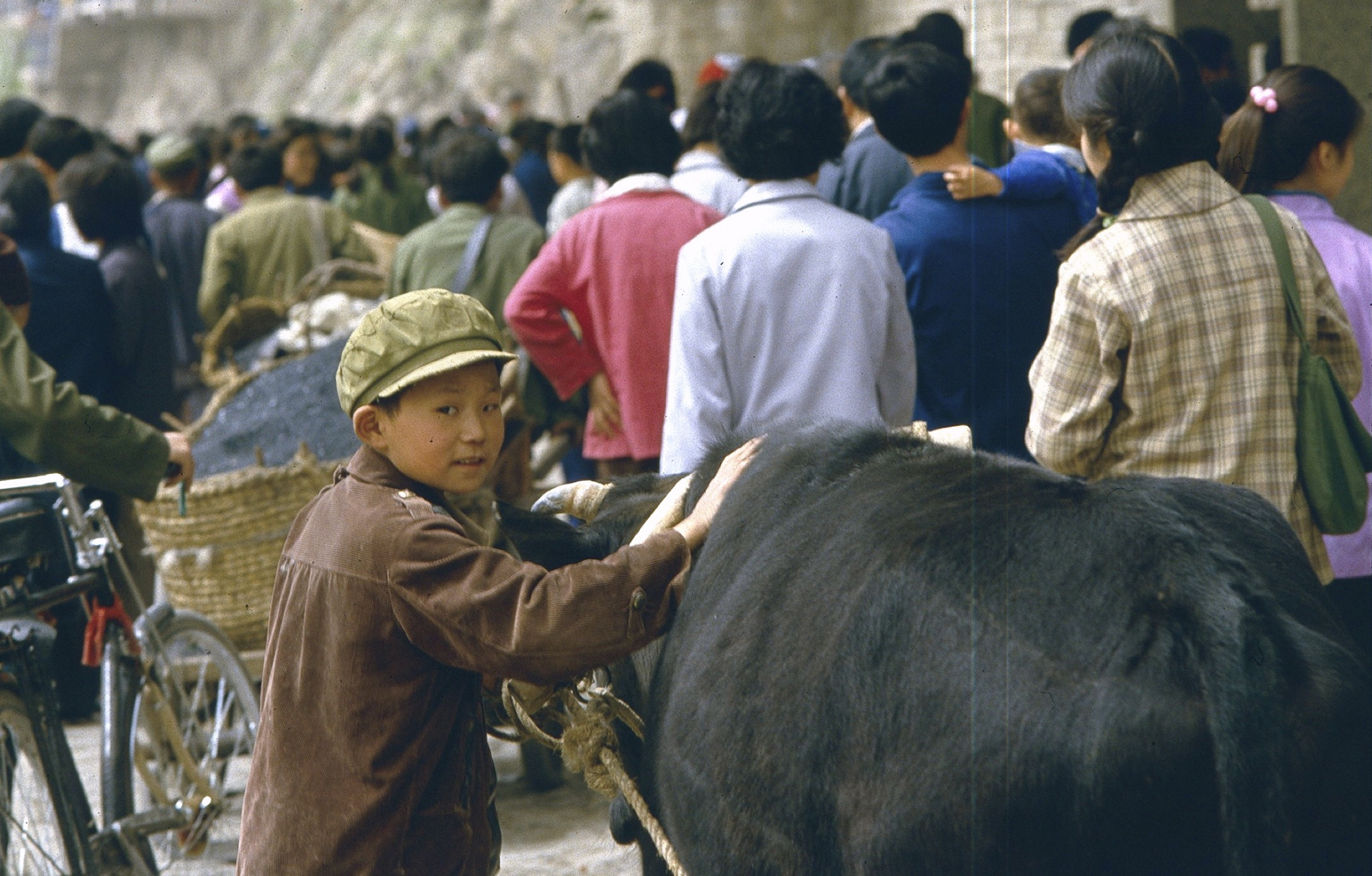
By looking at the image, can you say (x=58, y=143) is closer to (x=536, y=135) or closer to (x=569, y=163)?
(x=569, y=163)

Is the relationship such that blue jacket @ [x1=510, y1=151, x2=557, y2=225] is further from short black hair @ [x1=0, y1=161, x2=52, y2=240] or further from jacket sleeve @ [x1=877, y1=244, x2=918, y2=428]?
jacket sleeve @ [x1=877, y1=244, x2=918, y2=428]

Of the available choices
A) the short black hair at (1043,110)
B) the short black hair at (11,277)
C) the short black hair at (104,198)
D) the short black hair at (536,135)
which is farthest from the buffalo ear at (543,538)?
the short black hair at (536,135)

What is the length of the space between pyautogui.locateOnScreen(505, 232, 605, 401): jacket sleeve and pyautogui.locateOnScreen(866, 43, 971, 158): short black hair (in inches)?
45.6

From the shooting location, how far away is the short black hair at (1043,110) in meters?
5.16

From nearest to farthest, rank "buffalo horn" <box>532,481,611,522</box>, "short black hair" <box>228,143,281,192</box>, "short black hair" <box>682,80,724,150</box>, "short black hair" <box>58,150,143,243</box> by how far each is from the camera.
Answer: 1. "buffalo horn" <box>532,481,611,522</box>
2. "short black hair" <box>58,150,143,243</box>
3. "short black hair" <box>682,80,724,150</box>
4. "short black hair" <box>228,143,281,192</box>

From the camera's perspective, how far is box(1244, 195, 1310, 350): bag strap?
2920 millimetres

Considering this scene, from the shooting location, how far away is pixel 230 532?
183 inches

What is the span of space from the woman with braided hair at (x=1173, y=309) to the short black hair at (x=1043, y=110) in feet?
7.19

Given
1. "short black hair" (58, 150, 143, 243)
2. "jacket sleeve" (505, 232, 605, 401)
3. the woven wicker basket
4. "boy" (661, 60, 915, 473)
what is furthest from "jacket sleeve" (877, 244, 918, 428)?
"short black hair" (58, 150, 143, 243)

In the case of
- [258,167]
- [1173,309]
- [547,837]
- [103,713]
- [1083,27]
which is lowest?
[547,837]

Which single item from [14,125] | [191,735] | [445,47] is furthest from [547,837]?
[445,47]

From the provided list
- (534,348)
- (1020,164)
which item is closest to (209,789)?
(534,348)

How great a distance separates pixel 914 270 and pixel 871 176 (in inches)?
53.1

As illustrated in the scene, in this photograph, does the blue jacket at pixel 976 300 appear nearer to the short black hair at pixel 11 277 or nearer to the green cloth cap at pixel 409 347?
the green cloth cap at pixel 409 347
